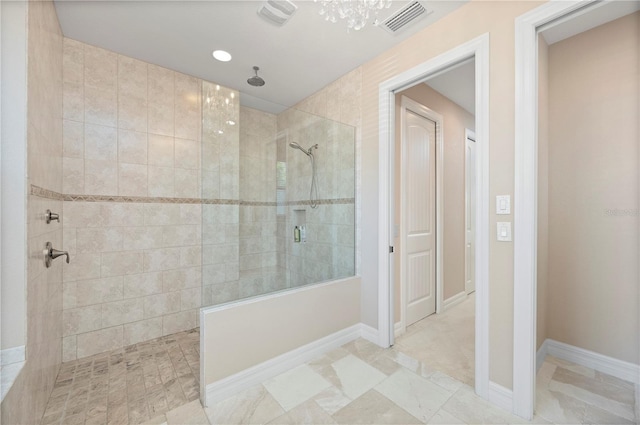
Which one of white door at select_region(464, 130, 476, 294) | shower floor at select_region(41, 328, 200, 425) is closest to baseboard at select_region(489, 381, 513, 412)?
shower floor at select_region(41, 328, 200, 425)

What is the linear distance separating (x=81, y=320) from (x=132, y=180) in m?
1.22

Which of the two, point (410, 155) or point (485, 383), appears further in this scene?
point (410, 155)

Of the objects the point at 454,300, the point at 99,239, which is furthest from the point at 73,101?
the point at 454,300

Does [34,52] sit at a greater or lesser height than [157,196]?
greater

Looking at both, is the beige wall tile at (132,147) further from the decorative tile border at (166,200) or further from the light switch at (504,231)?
the light switch at (504,231)

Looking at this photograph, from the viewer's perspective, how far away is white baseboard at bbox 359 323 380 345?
2301 millimetres

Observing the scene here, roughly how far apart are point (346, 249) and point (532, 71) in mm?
1859

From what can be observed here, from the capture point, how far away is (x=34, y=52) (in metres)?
1.32

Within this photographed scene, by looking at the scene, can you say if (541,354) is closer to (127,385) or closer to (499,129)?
(499,129)

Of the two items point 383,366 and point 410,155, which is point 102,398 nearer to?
point 383,366

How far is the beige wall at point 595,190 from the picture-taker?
1.79 metres

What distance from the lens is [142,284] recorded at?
7.72 feet

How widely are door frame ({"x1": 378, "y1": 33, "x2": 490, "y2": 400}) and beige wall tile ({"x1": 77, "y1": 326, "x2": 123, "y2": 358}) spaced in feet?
7.53

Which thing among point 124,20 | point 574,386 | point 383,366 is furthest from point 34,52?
point 574,386
